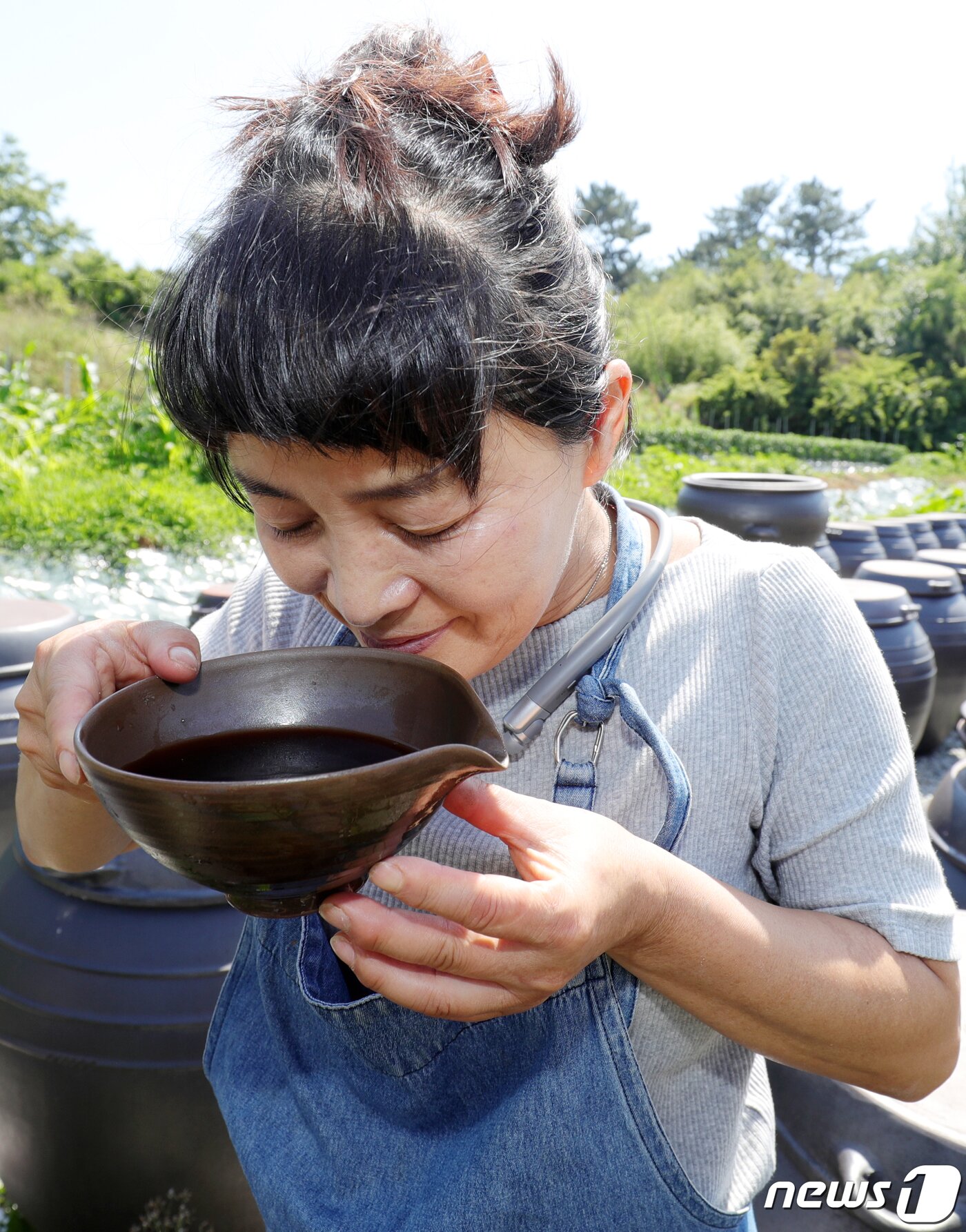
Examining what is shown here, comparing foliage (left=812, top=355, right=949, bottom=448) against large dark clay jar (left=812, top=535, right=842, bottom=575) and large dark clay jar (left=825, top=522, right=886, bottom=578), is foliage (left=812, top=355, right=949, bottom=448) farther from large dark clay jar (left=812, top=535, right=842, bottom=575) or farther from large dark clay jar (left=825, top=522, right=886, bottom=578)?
large dark clay jar (left=812, top=535, right=842, bottom=575)

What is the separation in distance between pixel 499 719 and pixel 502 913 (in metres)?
0.47

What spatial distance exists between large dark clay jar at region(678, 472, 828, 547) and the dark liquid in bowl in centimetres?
470

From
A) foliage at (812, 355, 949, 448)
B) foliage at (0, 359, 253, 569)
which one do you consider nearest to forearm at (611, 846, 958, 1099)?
foliage at (0, 359, 253, 569)

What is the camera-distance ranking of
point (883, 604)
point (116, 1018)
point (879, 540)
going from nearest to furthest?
point (116, 1018) < point (883, 604) < point (879, 540)

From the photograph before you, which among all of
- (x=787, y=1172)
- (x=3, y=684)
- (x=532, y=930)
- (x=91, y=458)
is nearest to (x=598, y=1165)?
(x=532, y=930)

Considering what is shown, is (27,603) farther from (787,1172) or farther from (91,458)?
(91,458)

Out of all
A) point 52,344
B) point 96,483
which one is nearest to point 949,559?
point 96,483

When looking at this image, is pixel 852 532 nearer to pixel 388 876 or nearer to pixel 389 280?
pixel 389 280

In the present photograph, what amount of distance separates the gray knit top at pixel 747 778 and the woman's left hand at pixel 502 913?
0.74 feet

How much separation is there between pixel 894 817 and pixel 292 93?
111 cm

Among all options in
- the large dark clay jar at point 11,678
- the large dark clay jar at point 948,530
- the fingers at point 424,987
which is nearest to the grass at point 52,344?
the large dark clay jar at point 948,530

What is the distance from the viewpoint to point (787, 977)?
1.06m

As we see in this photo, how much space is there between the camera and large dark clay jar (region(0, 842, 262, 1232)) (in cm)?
193

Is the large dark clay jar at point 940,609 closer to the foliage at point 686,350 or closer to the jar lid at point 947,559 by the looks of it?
the jar lid at point 947,559
